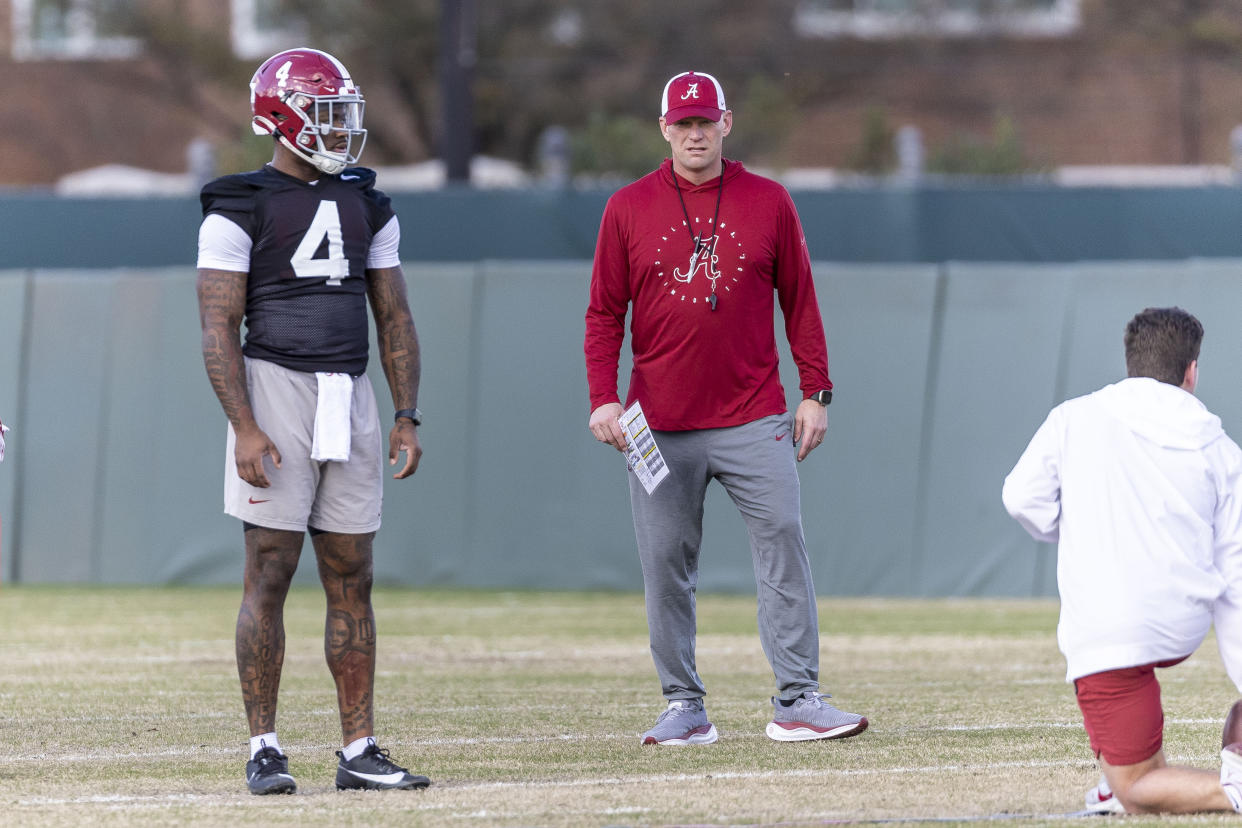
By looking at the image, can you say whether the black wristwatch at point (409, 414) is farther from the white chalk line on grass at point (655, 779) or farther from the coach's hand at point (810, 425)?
the coach's hand at point (810, 425)

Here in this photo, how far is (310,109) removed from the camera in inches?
220

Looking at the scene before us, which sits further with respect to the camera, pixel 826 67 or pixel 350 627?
pixel 826 67

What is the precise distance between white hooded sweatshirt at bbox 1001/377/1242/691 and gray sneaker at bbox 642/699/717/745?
1.77 metres

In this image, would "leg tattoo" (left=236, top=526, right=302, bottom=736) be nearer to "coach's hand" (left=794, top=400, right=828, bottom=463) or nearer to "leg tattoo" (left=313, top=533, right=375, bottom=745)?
"leg tattoo" (left=313, top=533, right=375, bottom=745)

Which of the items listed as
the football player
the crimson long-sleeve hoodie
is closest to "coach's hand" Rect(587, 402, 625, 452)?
the crimson long-sleeve hoodie

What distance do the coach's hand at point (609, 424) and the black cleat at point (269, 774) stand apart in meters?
1.73

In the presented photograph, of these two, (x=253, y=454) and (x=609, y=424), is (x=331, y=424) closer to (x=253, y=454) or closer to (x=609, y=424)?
(x=253, y=454)

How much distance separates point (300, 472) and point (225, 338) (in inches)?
18.3

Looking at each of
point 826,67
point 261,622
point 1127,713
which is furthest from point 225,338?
point 826,67

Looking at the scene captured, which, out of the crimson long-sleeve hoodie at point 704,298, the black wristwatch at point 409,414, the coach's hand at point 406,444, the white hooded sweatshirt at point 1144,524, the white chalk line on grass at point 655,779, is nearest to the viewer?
the white hooded sweatshirt at point 1144,524

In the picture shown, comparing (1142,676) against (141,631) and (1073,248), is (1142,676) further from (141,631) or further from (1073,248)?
(1073,248)

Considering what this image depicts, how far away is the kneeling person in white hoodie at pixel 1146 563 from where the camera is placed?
4926 mm

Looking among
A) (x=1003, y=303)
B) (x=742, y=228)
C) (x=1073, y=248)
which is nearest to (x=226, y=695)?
(x=742, y=228)

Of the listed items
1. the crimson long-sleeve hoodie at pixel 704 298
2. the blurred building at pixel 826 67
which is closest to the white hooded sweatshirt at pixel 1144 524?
the crimson long-sleeve hoodie at pixel 704 298
